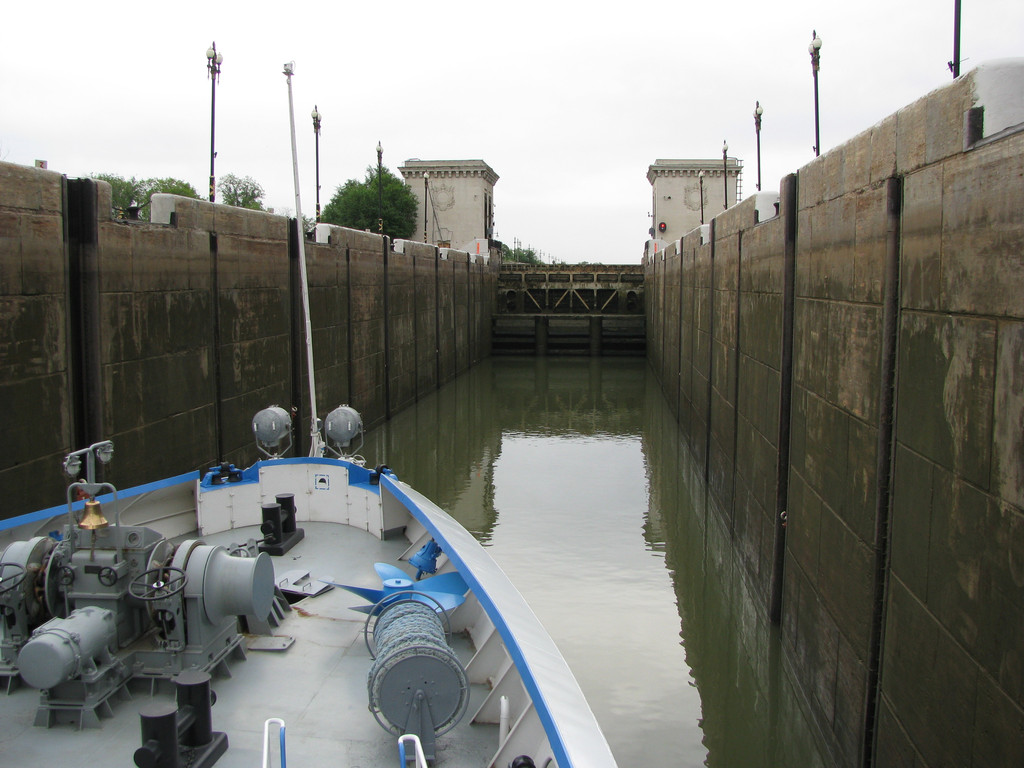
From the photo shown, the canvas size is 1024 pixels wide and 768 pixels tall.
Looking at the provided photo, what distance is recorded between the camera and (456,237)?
183 feet

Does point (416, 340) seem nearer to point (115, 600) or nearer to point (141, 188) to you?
point (115, 600)

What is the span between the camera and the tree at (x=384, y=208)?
5753 centimetres

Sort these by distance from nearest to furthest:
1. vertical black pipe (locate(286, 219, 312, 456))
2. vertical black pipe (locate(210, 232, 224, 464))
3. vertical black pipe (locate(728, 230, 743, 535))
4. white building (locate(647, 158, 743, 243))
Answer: vertical black pipe (locate(728, 230, 743, 535)) → vertical black pipe (locate(210, 232, 224, 464)) → vertical black pipe (locate(286, 219, 312, 456)) → white building (locate(647, 158, 743, 243))

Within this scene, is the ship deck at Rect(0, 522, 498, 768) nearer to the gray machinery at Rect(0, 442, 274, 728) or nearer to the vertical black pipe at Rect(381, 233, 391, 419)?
the gray machinery at Rect(0, 442, 274, 728)

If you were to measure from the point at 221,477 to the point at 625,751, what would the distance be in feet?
13.7

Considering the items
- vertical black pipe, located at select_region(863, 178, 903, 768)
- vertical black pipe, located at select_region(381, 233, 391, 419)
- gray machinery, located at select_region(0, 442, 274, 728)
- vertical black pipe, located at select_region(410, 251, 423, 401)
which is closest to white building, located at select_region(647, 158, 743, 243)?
vertical black pipe, located at select_region(410, 251, 423, 401)

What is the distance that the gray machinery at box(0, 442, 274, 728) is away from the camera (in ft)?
14.5

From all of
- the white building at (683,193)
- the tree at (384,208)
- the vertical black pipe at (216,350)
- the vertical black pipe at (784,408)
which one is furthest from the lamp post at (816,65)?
the tree at (384,208)

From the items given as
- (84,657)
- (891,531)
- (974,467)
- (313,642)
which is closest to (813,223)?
(891,531)

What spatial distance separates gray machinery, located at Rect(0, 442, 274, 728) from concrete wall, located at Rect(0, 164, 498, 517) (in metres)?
3.29

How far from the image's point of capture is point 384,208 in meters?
56.8

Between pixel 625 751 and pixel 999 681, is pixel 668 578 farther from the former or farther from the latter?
pixel 999 681

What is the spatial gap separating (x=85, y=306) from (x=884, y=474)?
756 cm

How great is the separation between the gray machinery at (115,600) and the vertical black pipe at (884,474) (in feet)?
11.7
